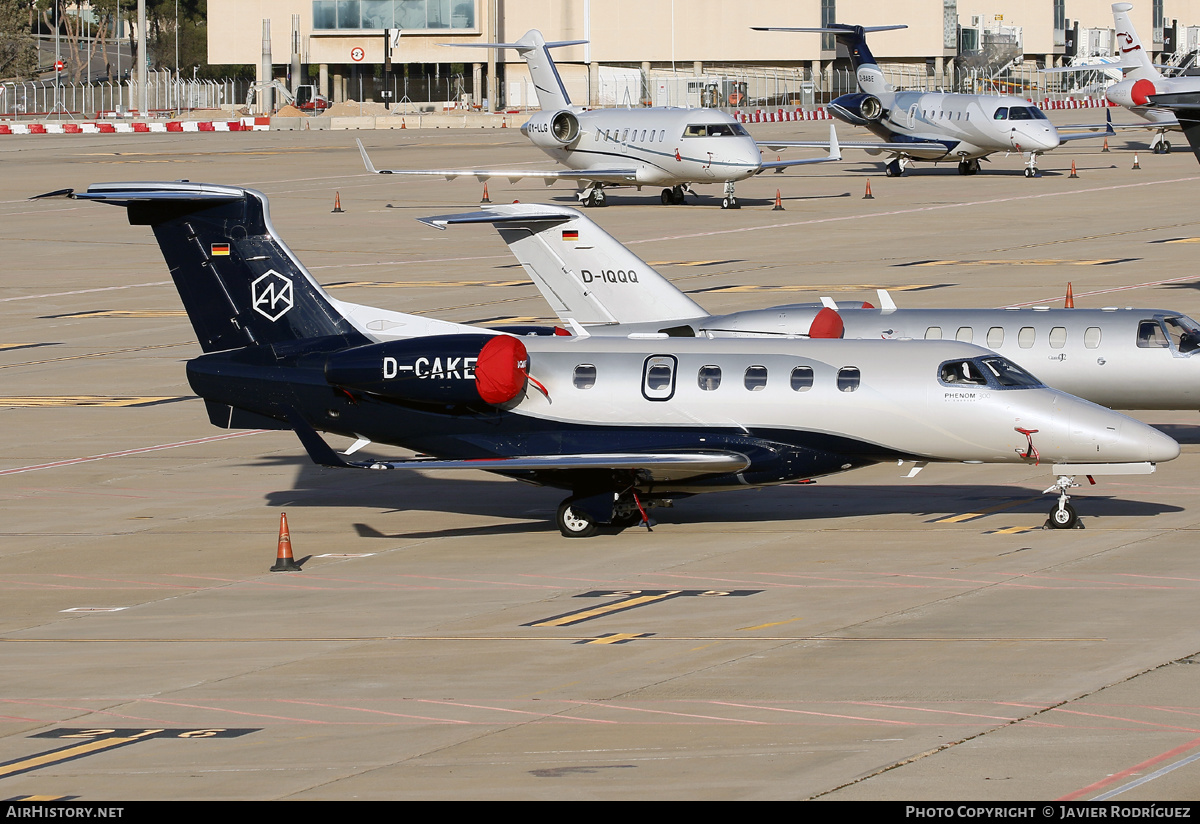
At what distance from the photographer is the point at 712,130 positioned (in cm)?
6638

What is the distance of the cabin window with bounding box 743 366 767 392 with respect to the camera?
2250cm

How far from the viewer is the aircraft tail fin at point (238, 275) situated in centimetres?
2405

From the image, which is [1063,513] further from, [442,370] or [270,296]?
[270,296]

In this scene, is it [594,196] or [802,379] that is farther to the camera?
[594,196]

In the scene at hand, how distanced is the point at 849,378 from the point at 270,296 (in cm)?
798

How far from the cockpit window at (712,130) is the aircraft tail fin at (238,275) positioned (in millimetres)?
43302

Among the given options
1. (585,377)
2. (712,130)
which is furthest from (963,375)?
(712,130)

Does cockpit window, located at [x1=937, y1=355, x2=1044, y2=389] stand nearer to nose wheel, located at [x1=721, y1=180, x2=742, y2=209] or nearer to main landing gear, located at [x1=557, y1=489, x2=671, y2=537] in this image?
main landing gear, located at [x1=557, y1=489, x2=671, y2=537]

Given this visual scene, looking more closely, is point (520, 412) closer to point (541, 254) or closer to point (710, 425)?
point (710, 425)

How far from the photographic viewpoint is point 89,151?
105m

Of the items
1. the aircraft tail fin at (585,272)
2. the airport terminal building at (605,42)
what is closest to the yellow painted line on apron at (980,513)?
the aircraft tail fin at (585,272)

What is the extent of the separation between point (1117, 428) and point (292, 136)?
109097mm

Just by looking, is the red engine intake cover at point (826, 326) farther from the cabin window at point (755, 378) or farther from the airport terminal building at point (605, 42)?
the airport terminal building at point (605, 42)

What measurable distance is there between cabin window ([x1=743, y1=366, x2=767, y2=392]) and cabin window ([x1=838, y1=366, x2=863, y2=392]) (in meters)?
0.97
